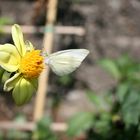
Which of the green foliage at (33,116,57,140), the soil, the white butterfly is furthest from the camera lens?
the soil

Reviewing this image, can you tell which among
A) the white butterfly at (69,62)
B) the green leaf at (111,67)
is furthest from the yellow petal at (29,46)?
the green leaf at (111,67)

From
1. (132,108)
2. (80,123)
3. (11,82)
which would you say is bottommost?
(80,123)

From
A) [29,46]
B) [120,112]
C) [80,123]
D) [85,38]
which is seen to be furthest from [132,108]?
[85,38]

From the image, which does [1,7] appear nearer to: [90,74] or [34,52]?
[90,74]

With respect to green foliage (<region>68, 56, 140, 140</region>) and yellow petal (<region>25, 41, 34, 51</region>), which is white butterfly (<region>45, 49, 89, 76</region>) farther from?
green foliage (<region>68, 56, 140, 140</region>)

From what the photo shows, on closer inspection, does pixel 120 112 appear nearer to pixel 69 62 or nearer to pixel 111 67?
pixel 111 67

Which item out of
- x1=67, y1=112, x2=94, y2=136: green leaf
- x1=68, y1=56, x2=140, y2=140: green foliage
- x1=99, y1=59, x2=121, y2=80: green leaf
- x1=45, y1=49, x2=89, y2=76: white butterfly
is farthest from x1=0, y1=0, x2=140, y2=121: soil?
x1=45, y1=49, x2=89, y2=76: white butterfly
